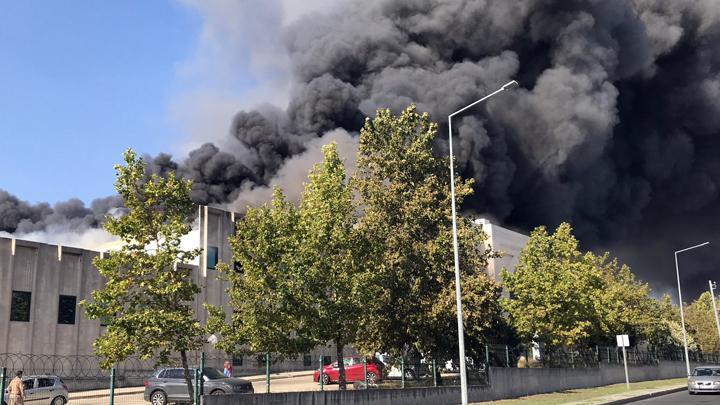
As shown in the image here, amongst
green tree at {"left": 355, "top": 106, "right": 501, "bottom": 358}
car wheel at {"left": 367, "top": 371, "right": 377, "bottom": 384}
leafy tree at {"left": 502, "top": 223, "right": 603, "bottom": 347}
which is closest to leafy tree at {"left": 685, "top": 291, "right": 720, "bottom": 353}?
leafy tree at {"left": 502, "top": 223, "right": 603, "bottom": 347}

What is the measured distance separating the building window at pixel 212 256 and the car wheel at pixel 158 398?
21899mm

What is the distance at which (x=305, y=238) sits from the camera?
20.4 m

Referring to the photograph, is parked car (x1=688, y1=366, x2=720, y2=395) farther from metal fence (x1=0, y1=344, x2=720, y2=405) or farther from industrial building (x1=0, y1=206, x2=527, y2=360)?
industrial building (x1=0, y1=206, x2=527, y2=360)

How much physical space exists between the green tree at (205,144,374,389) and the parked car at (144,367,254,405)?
5.50 m

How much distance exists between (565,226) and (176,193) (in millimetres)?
34665

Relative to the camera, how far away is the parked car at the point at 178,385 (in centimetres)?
2473

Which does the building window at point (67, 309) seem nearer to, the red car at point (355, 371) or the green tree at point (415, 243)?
the red car at point (355, 371)

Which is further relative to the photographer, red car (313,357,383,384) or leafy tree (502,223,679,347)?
leafy tree (502,223,679,347)

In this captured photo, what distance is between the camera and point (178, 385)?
25266 mm

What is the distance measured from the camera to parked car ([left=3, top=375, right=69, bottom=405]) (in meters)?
24.8

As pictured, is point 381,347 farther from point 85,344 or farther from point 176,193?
point 85,344

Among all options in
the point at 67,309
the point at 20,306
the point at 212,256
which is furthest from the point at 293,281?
the point at 212,256

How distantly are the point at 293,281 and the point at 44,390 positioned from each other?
12.9 meters

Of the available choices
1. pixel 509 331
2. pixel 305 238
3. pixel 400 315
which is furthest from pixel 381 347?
pixel 509 331
